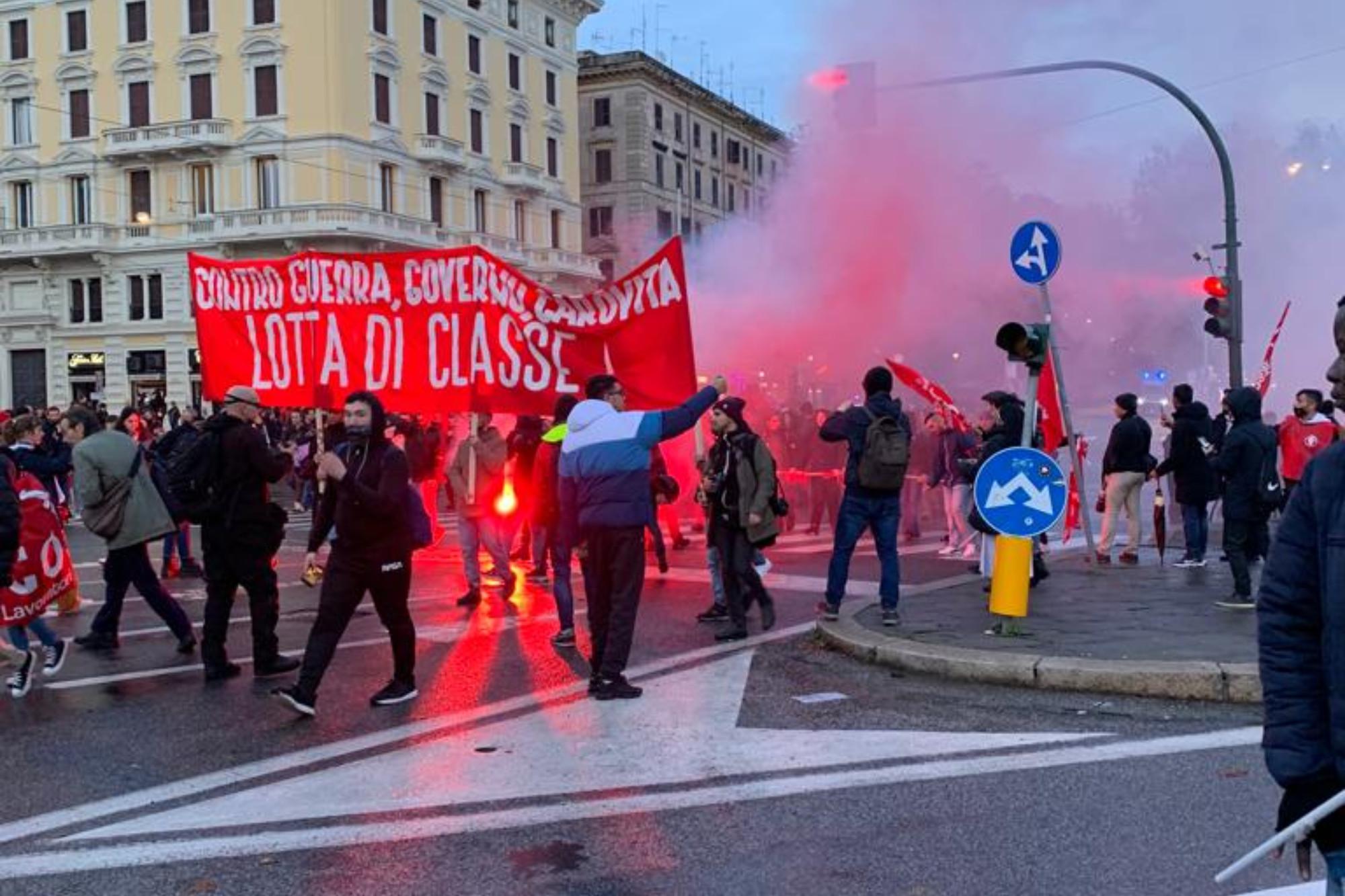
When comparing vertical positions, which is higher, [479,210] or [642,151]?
[642,151]

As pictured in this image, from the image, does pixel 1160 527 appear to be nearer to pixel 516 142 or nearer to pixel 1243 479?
pixel 1243 479

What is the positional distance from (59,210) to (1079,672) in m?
49.8

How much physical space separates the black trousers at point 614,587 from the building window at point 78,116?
4823cm

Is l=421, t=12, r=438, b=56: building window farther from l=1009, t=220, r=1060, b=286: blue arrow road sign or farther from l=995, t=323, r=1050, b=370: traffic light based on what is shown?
l=995, t=323, r=1050, b=370: traffic light

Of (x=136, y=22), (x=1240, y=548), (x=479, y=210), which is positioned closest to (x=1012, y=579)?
(x=1240, y=548)

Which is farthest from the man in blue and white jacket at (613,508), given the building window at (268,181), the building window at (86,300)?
the building window at (86,300)

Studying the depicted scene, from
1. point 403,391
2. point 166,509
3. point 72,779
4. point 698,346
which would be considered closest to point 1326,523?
point 72,779

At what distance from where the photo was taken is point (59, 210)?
4728 cm

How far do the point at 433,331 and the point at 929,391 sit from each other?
502 centimetres

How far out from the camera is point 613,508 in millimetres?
6445

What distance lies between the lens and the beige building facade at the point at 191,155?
43.6 metres

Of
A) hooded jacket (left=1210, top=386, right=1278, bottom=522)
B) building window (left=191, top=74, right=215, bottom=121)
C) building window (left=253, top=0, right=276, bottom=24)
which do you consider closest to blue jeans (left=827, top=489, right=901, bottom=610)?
hooded jacket (left=1210, top=386, right=1278, bottom=522)

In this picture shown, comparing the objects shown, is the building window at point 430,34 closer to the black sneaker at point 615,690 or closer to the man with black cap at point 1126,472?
the man with black cap at point 1126,472

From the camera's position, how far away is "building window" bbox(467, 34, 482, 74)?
50.4 meters
